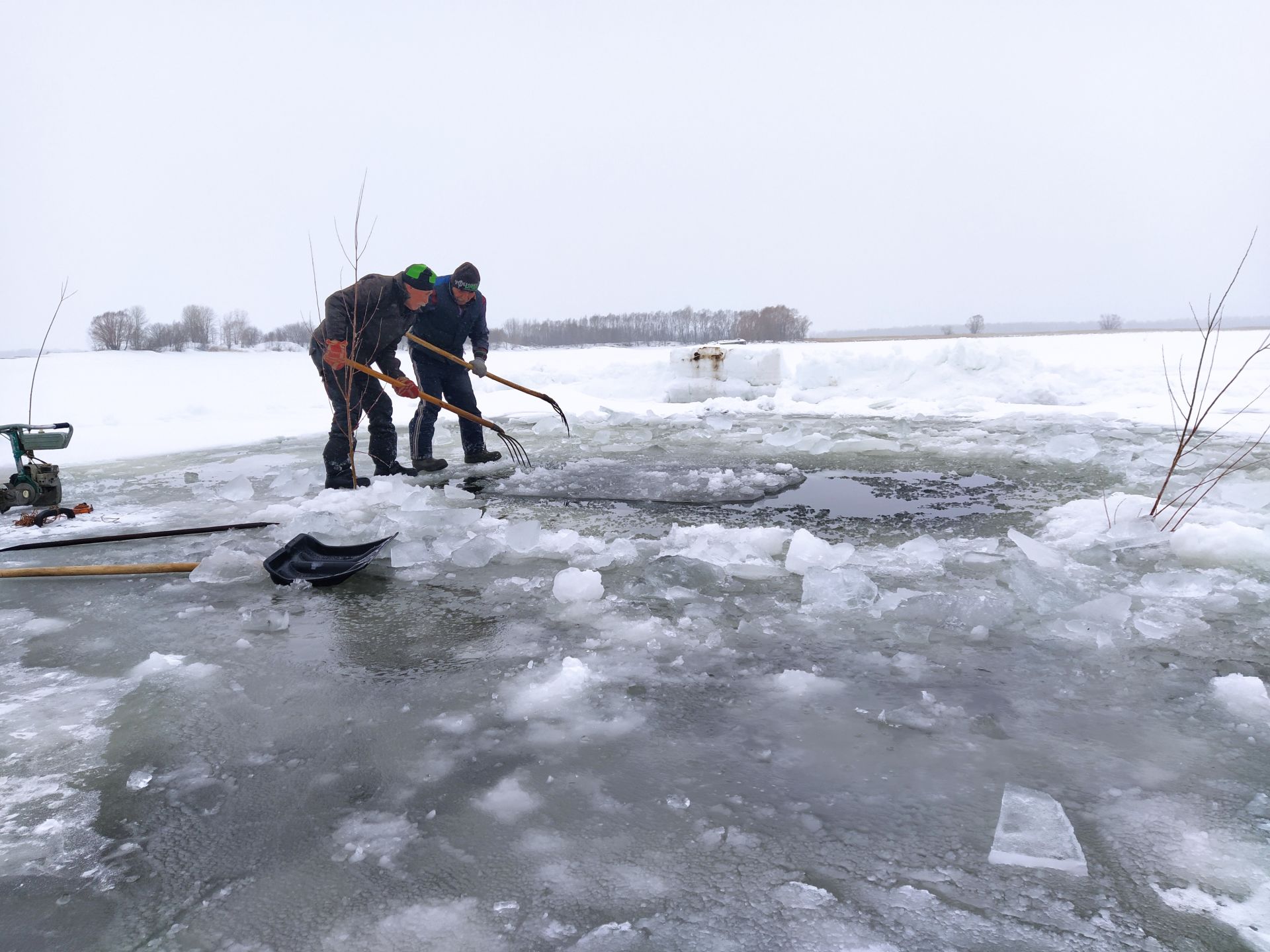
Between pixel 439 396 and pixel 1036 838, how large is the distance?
18.6ft

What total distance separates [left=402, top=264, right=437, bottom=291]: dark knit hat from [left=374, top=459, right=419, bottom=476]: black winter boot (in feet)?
4.18

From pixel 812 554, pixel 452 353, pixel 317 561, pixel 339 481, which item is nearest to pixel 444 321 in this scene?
pixel 452 353

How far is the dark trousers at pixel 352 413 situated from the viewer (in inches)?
186

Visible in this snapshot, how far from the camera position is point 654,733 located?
175 cm

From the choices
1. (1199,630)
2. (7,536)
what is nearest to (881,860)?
(1199,630)

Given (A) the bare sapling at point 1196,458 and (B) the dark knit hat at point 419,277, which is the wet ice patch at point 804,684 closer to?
(A) the bare sapling at point 1196,458

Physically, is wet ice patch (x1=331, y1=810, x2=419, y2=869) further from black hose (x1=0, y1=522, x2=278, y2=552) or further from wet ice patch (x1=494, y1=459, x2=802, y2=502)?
wet ice patch (x1=494, y1=459, x2=802, y2=502)

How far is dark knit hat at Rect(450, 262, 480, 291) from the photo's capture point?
570 centimetres

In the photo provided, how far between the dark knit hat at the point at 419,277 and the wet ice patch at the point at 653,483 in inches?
56.7

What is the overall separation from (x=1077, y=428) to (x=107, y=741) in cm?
832

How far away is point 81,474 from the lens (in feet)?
19.4

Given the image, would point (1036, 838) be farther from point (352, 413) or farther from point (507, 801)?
point (352, 413)

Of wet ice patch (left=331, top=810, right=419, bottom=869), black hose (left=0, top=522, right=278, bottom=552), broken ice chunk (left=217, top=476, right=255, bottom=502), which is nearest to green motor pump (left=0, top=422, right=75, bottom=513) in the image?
black hose (left=0, top=522, right=278, bottom=552)

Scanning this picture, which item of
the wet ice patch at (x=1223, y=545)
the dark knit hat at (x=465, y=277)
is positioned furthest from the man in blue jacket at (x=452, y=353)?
the wet ice patch at (x=1223, y=545)
